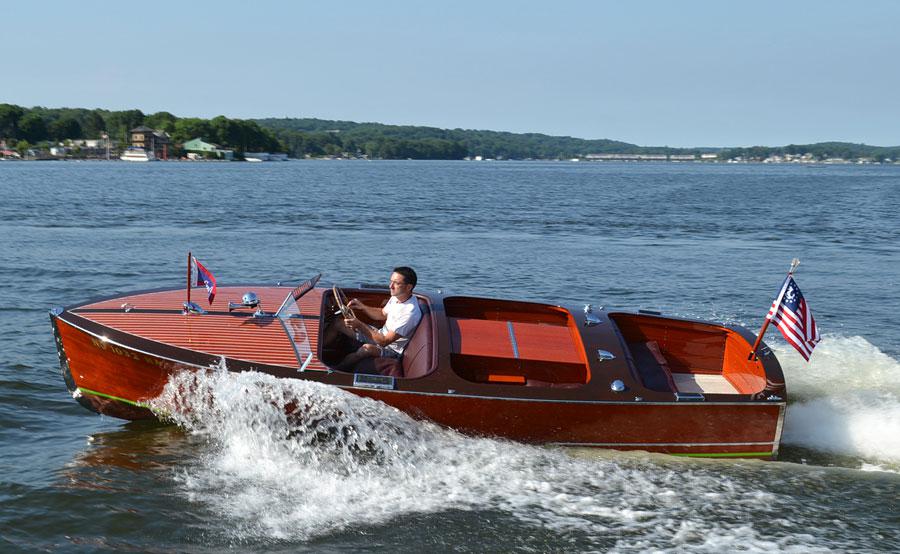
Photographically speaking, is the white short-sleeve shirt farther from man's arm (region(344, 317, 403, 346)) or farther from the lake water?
the lake water

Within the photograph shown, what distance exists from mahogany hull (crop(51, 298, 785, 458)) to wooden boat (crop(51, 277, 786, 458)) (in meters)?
0.01

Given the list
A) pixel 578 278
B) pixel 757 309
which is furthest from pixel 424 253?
pixel 757 309

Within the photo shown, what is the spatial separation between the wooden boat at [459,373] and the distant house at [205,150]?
162571mm

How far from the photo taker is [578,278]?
68.5 feet

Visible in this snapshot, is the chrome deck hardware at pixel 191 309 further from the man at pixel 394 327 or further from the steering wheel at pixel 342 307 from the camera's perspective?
the man at pixel 394 327

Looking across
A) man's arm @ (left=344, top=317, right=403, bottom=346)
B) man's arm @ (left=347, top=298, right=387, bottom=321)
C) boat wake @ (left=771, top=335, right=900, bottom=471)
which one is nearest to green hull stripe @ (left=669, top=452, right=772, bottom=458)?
boat wake @ (left=771, top=335, right=900, bottom=471)

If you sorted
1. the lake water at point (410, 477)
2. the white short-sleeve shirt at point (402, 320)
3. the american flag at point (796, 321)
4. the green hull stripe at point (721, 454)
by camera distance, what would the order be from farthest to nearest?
the white short-sleeve shirt at point (402, 320)
the green hull stripe at point (721, 454)
the american flag at point (796, 321)
the lake water at point (410, 477)

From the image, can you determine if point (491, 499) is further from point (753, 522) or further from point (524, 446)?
point (753, 522)

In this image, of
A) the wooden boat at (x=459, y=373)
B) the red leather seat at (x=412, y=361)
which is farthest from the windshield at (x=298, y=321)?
the red leather seat at (x=412, y=361)

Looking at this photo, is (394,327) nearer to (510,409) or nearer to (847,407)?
(510,409)

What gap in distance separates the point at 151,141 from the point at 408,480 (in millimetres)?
166947

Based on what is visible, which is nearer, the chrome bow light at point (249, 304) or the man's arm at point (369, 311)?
the chrome bow light at point (249, 304)

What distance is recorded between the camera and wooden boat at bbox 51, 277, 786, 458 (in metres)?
8.78

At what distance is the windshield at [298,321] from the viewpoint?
8.94 meters
